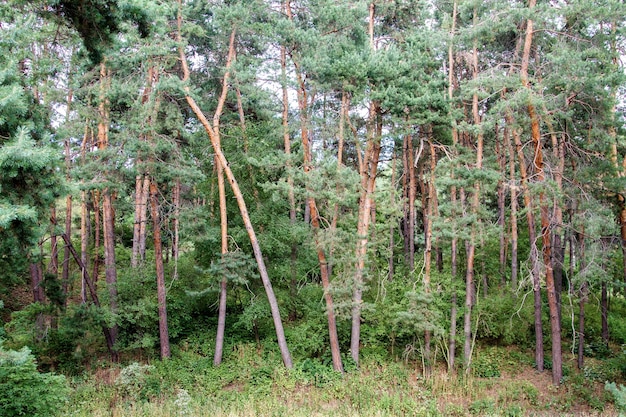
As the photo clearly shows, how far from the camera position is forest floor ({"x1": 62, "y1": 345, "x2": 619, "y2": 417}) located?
9.70m

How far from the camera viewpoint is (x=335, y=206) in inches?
443

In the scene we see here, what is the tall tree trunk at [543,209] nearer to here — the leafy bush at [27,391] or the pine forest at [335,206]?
the pine forest at [335,206]

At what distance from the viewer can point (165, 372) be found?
38.6 feet

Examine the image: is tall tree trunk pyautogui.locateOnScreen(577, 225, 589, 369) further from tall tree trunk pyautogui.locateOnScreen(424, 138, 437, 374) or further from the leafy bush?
the leafy bush

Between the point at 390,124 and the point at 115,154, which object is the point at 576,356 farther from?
the point at 115,154

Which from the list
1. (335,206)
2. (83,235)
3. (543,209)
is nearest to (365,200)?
(335,206)

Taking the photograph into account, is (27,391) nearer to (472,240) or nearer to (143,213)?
(143,213)

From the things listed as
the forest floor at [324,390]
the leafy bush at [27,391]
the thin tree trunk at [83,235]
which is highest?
the thin tree trunk at [83,235]

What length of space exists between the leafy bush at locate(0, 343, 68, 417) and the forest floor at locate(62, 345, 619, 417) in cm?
234

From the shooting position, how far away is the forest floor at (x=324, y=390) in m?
9.70

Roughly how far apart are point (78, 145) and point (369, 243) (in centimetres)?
1023

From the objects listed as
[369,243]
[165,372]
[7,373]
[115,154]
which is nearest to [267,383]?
[165,372]

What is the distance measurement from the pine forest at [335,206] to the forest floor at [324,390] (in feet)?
0.23

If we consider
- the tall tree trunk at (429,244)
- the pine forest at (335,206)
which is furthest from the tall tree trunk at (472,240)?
the tall tree trunk at (429,244)
